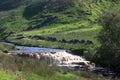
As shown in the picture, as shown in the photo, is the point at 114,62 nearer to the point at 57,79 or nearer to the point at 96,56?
the point at 96,56

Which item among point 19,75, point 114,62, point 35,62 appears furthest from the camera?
point 114,62

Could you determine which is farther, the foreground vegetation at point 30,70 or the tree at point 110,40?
the tree at point 110,40

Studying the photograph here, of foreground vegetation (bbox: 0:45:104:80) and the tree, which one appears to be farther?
the tree

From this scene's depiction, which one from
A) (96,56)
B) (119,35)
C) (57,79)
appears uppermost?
(57,79)

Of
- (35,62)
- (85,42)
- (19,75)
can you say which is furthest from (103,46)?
(85,42)

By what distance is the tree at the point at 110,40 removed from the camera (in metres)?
95.4

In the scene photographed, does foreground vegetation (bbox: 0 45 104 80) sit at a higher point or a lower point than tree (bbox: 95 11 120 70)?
higher

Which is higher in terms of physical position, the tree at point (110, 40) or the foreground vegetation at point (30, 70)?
the foreground vegetation at point (30, 70)

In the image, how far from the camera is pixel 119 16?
324 feet

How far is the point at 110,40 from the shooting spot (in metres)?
99.9

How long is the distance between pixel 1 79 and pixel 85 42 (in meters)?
159

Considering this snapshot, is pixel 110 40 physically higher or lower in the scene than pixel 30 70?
lower

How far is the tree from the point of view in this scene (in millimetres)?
95438

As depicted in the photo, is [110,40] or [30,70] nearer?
[30,70]
